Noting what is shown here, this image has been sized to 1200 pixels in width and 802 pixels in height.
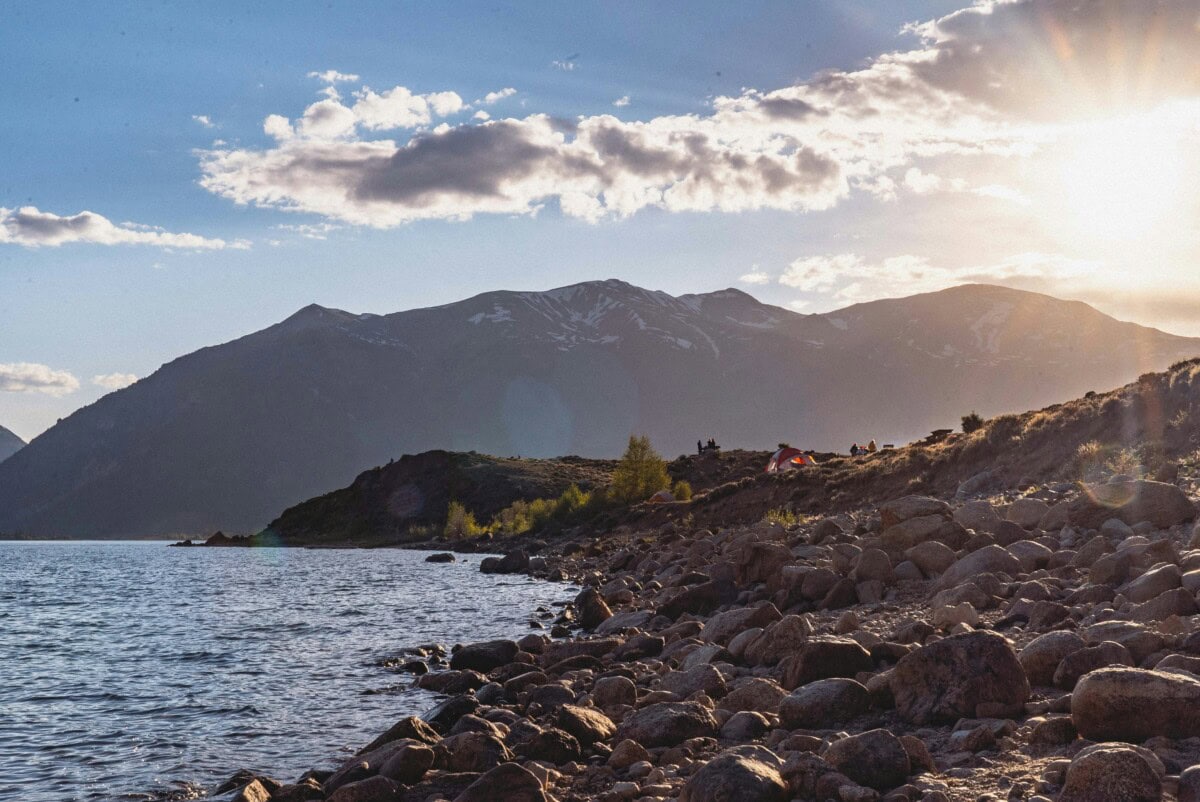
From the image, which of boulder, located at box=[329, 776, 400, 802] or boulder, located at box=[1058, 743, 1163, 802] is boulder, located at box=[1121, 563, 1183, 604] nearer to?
boulder, located at box=[1058, 743, 1163, 802]

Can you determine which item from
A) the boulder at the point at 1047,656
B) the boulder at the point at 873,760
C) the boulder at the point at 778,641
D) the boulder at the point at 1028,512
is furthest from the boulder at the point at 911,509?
the boulder at the point at 873,760

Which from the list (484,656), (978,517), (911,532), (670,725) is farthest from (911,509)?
(670,725)

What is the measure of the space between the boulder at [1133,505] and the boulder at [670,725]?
393 inches

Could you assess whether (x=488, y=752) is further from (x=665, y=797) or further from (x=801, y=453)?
(x=801, y=453)

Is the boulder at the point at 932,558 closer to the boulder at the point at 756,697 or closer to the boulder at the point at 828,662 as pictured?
the boulder at the point at 828,662

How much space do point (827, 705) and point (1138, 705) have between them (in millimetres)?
3542

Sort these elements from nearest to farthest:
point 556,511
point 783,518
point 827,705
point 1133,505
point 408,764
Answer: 1. point 827,705
2. point 408,764
3. point 1133,505
4. point 783,518
5. point 556,511

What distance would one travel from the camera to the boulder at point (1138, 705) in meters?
7.84

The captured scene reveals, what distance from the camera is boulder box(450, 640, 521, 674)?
65.8 ft

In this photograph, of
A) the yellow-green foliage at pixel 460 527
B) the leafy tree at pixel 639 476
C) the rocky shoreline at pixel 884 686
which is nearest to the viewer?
the rocky shoreline at pixel 884 686

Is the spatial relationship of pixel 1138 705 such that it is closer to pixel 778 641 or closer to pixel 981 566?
pixel 778 641

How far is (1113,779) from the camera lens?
6602mm

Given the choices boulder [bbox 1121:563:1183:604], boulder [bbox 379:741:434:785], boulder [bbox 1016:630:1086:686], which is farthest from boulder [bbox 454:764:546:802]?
boulder [bbox 1121:563:1183:604]

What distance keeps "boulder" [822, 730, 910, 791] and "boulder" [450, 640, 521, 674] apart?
491 inches
